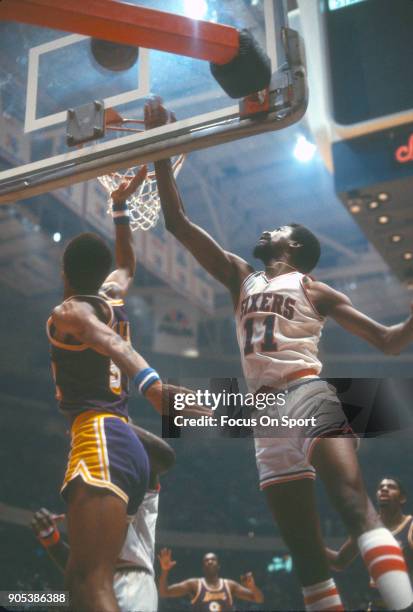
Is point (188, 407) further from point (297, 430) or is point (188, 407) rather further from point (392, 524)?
point (392, 524)

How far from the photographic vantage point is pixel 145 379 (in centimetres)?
254

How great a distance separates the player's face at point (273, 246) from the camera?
3.46 m

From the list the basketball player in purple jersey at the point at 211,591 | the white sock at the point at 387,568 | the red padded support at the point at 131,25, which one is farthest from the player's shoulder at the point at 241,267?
the basketball player in purple jersey at the point at 211,591

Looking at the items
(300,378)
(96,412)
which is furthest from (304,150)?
(96,412)

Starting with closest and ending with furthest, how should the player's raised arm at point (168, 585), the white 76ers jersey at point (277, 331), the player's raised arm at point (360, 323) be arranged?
the player's raised arm at point (360, 323)
the white 76ers jersey at point (277, 331)
the player's raised arm at point (168, 585)

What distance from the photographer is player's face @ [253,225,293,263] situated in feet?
11.3

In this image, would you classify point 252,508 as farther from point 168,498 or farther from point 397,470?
point 397,470

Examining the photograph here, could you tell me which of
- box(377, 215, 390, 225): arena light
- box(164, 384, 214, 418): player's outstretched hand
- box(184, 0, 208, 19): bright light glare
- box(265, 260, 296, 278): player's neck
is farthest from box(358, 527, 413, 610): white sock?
box(377, 215, 390, 225): arena light

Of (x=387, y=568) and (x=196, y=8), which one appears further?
(x=196, y=8)

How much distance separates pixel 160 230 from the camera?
6.88 metres

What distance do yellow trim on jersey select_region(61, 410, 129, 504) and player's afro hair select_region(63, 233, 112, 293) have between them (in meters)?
0.70

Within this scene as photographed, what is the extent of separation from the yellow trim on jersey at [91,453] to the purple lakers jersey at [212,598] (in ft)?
10.7

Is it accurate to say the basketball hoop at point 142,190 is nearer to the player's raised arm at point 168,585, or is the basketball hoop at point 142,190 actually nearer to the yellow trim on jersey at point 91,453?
the yellow trim on jersey at point 91,453

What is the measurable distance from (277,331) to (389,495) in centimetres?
185
